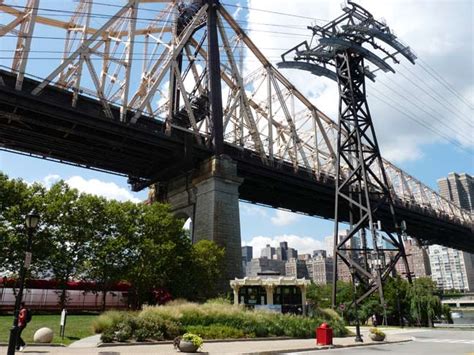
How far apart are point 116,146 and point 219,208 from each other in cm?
1094

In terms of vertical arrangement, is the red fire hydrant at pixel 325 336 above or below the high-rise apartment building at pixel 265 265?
below

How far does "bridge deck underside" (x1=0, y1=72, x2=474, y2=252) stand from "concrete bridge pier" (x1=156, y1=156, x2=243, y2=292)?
1.87 meters

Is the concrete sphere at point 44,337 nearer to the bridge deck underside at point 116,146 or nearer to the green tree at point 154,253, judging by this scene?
the green tree at point 154,253

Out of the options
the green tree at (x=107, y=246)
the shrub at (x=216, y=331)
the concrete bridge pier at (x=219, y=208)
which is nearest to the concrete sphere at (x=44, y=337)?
the shrub at (x=216, y=331)

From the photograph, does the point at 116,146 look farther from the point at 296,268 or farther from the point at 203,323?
the point at 296,268

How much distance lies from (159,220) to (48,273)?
9.67 metres

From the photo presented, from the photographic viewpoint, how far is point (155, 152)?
39375 millimetres

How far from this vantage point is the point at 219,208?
124 feet

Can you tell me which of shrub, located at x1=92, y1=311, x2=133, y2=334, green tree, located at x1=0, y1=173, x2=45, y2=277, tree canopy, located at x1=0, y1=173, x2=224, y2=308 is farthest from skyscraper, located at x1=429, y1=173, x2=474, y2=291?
shrub, located at x1=92, y1=311, x2=133, y2=334

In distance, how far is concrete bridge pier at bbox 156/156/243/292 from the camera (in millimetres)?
37344

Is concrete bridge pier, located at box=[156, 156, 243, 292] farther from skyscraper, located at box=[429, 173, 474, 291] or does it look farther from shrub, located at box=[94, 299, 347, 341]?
skyscraper, located at box=[429, 173, 474, 291]

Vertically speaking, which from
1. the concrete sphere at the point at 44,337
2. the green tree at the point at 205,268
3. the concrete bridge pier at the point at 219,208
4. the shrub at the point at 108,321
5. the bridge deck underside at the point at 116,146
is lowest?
the concrete sphere at the point at 44,337

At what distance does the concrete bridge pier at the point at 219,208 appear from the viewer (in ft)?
123

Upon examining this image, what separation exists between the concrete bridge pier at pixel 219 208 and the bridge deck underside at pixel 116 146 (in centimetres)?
187
